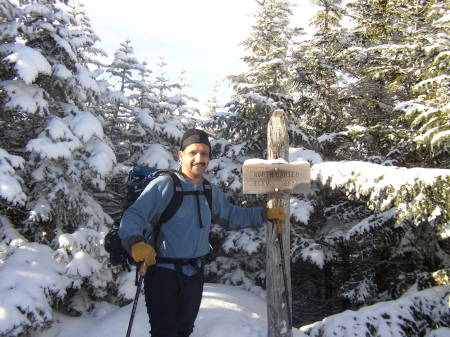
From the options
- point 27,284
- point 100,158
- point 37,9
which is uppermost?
point 37,9

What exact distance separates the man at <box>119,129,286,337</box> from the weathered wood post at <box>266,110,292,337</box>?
139 centimetres

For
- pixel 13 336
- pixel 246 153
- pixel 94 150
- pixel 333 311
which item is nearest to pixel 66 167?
pixel 94 150

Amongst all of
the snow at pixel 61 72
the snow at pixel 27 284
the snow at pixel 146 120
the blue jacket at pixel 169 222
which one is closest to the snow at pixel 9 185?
the snow at pixel 27 284

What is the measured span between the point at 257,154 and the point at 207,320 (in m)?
6.10

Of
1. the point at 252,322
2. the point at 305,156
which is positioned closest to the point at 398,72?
the point at 305,156

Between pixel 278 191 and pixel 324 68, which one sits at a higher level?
pixel 324 68

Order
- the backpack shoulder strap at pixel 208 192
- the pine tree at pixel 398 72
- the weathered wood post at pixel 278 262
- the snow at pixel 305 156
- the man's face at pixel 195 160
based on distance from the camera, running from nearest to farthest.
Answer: the man's face at pixel 195 160 → the backpack shoulder strap at pixel 208 192 → the weathered wood post at pixel 278 262 → the pine tree at pixel 398 72 → the snow at pixel 305 156

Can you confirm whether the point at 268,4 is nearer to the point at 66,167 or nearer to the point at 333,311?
the point at 66,167

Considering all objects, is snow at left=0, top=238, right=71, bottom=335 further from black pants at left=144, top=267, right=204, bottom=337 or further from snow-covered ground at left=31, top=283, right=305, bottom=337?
black pants at left=144, top=267, right=204, bottom=337

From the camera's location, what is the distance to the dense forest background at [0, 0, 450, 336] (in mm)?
6695

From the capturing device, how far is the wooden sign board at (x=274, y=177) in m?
4.66

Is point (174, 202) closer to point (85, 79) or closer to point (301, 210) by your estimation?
point (301, 210)

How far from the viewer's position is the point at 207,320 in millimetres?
7156

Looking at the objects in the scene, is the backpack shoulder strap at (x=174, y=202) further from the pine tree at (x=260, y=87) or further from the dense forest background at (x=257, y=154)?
the pine tree at (x=260, y=87)
